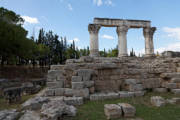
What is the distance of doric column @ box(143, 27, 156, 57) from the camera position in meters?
14.8

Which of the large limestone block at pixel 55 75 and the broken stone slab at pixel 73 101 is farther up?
the large limestone block at pixel 55 75

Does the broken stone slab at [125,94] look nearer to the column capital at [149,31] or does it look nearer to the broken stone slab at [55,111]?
the broken stone slab at [55,111]

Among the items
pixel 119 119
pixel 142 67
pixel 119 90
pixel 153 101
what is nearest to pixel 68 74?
pixel 119 90

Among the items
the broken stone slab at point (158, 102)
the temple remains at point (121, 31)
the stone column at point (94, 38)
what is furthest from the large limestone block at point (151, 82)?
the stone column at point (94, 38)

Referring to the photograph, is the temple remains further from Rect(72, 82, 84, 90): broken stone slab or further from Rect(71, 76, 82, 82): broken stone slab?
Rect(72, 82, 84, 90): broken stone slab

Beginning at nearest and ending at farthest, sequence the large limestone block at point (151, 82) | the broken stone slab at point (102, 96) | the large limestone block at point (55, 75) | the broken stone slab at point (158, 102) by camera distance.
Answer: the broken stone slab at point (158, 102), the broken stone slab at point (102, 96), the large limestone block at point (55, 75), the large limestone block at point (151, 82)

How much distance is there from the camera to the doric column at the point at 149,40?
14836mm

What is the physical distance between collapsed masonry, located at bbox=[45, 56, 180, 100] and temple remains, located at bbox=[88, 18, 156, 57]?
663 centimetres

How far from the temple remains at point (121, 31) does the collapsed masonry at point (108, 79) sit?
6.63m

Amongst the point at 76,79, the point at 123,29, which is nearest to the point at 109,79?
the point at 76,79

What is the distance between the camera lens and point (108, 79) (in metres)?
6.59

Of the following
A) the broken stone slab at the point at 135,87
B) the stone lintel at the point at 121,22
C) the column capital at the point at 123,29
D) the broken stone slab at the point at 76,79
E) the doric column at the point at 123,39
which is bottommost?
the broken stone slab at the point at 135,87

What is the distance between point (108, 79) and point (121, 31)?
9.37 meters

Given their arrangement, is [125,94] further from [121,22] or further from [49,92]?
[121,22]
